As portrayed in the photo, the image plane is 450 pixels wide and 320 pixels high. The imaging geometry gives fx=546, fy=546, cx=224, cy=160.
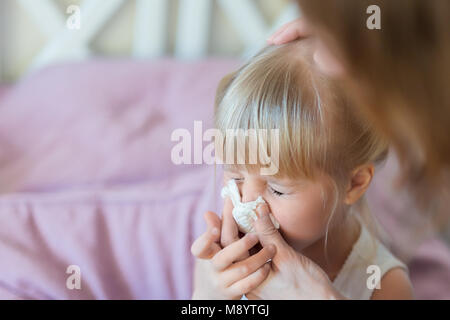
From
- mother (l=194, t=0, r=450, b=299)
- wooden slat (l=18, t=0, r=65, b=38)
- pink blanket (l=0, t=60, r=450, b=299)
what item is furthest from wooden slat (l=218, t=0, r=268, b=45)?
mother (l=194, t=0, r=450, b=299)

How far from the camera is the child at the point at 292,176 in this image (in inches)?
21.5

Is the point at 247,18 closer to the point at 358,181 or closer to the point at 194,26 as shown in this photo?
the point at 194,26

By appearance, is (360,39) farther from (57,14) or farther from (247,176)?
(57,14)

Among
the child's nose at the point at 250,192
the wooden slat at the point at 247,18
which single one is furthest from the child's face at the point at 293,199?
the wooden slat at the point at 247,18

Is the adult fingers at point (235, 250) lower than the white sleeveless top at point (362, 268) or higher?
higher

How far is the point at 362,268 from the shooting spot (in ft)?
2.23

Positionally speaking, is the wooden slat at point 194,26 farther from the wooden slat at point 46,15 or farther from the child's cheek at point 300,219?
the child's cheek at point 300,219

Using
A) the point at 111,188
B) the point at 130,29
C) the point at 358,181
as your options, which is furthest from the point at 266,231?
the point at 130,29

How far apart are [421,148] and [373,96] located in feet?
0.20

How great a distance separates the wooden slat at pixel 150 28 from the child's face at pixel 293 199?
31.0 inches

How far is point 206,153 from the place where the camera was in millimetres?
622
